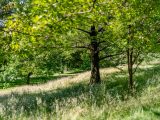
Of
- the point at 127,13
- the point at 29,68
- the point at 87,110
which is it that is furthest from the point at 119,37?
the point at 29,68

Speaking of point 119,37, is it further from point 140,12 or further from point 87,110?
point 87,110

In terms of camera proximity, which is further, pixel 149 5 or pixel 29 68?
pixel 29 68

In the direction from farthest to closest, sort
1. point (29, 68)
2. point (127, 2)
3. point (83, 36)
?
point (29, 68)
point (83, 36)
point (127, 2)

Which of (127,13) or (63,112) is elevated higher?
(127,13)

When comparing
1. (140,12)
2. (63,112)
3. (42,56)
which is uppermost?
(140,12)

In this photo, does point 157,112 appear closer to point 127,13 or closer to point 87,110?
point 87,110

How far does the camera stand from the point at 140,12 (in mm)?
11477

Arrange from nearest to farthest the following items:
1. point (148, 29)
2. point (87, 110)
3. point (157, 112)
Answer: point (157, 112) < point (87, 110) < point (148, 29)

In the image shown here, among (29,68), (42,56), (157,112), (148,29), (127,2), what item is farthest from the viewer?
(29,68)

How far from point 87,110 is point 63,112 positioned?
0.69m

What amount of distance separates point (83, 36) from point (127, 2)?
7.74 meters

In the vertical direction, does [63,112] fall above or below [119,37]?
below

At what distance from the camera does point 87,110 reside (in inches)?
403

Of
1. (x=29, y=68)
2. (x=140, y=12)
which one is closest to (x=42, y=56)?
(x=29, y=68)
